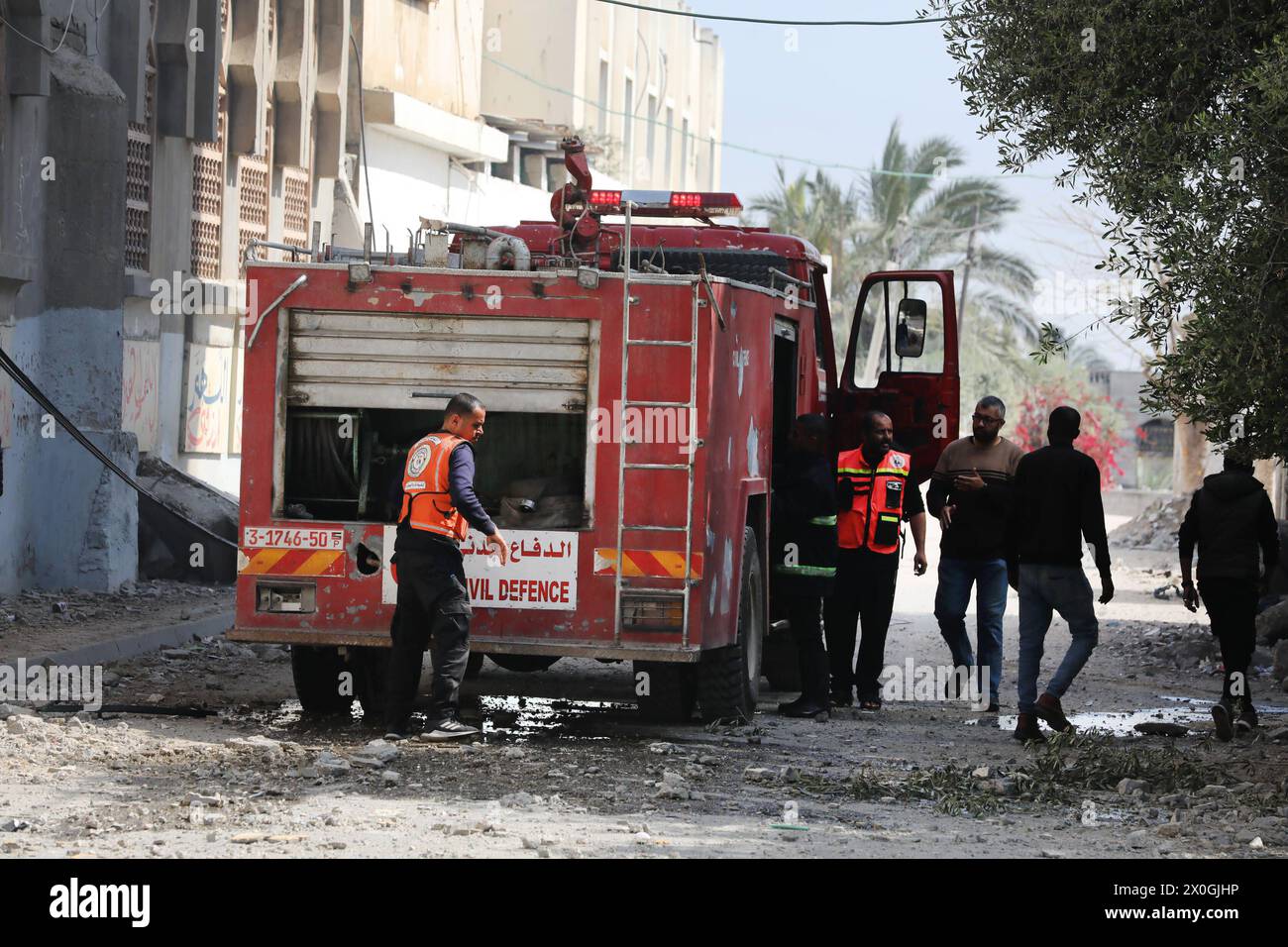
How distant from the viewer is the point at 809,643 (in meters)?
11.0

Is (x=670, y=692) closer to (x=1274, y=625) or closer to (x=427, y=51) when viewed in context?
(x=1274, y=625)

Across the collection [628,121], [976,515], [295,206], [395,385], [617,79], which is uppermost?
[617,79]

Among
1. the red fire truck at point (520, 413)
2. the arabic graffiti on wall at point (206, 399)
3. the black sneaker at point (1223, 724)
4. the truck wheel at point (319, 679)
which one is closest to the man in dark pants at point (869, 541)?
the red fire truck at point (520, 413)

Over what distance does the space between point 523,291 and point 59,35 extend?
7.55 meters

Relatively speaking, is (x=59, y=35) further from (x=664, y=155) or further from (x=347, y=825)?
(x=664, y=155)

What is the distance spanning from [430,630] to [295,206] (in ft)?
48.0

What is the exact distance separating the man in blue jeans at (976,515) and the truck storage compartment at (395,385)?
268cm

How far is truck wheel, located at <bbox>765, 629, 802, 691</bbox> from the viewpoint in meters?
12.5

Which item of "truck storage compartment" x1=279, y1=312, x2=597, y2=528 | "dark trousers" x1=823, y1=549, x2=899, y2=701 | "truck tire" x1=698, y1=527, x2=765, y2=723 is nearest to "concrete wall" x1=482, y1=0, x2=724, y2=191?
"dark trousers" x1=823, y1=549, x2=899, y2=701

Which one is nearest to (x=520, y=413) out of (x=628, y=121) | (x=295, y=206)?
(x=295, y=206)

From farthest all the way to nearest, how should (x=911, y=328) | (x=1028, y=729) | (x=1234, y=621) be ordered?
(x=911, y=328)
(x=1234, y=621)
(x=1028, y=729)

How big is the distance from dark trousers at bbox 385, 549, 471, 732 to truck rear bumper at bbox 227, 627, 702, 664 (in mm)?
210

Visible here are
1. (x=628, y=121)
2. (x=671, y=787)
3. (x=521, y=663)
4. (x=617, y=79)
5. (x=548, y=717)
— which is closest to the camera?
(x=671, y=787)
